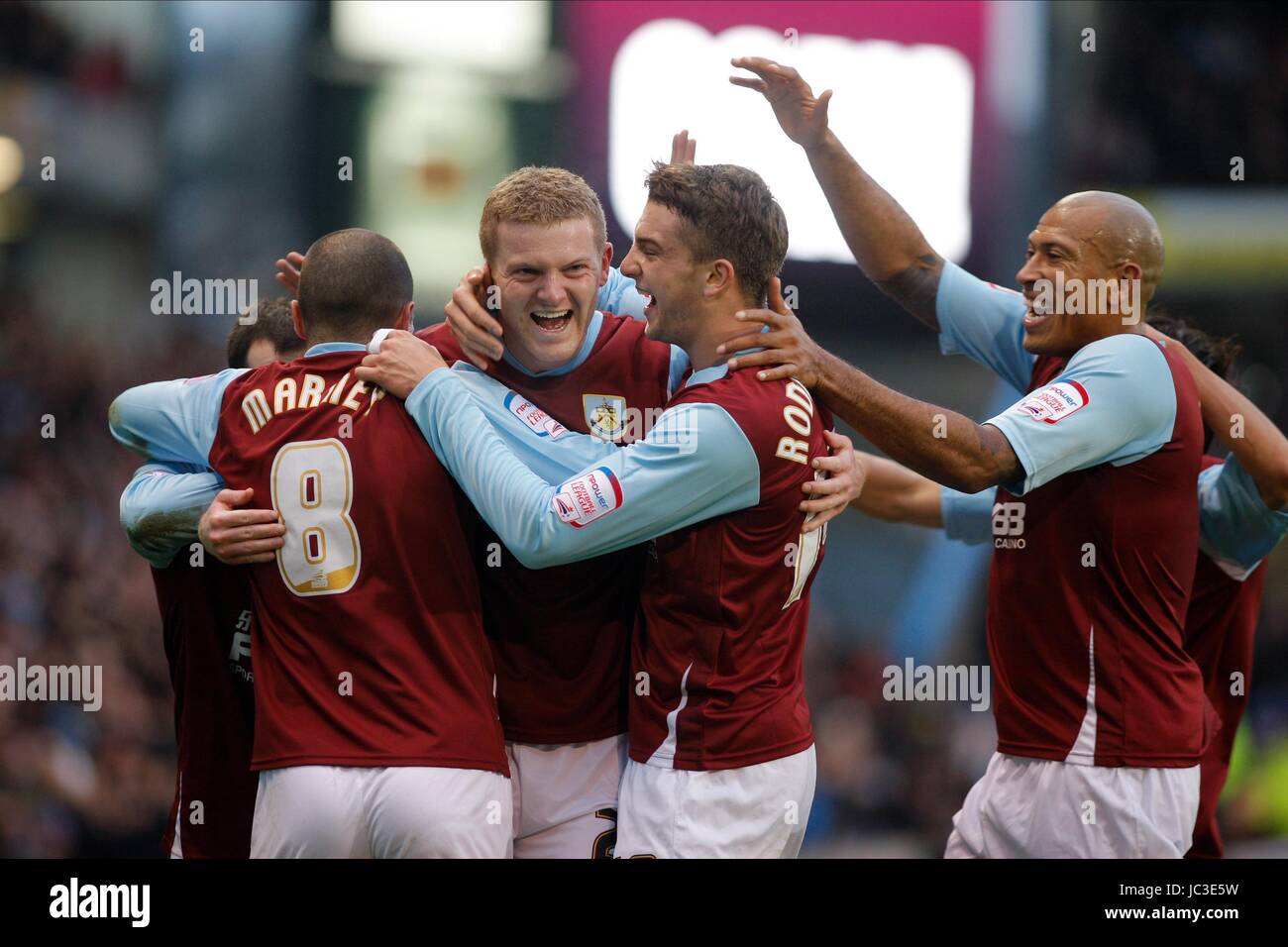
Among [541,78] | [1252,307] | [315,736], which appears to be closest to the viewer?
[315,736]

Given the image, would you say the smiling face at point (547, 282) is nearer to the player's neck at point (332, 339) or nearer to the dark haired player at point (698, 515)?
the dark haired player at point (698, 515)

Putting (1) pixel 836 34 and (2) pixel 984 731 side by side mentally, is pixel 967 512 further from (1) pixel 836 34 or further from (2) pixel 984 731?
(1) pixel 836 34


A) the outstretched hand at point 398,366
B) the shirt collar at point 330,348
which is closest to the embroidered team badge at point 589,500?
the outstretched hand at point 398,366

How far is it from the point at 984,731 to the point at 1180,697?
20.7 feet

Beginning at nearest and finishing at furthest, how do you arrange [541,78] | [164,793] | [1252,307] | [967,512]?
[967,512]
[164,793]
[541,78]
[1252,307]

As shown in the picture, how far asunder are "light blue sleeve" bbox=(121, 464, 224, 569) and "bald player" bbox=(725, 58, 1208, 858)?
1435mm

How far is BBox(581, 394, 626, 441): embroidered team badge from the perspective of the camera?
3561 mm

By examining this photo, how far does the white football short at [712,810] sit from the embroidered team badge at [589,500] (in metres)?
0.63

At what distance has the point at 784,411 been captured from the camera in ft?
10.9

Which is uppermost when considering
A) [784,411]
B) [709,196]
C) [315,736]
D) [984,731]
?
[709,196]

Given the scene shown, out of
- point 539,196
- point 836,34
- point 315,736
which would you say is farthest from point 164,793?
point 836,34

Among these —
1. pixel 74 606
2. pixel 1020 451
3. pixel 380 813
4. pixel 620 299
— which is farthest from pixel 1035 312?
pixel 74 606

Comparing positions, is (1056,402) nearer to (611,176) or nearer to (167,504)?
(167,504)

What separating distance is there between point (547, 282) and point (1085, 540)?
1531mm
